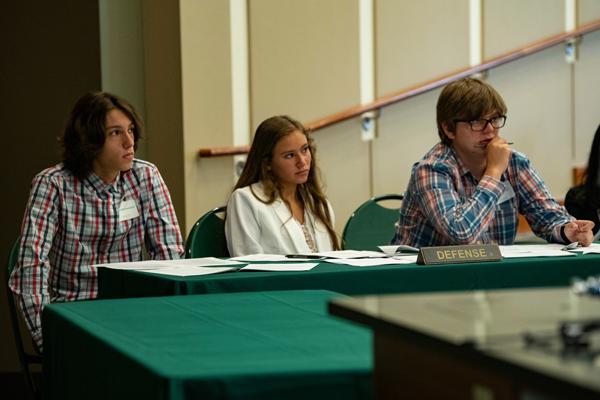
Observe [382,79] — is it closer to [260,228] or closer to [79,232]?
[260,228]

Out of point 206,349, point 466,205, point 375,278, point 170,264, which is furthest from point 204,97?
point 206,349

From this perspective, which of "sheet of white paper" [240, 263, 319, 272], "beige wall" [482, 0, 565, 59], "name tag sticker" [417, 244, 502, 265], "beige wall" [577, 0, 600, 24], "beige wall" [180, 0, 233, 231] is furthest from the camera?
"beige wall" [577, 0, 600, 24]

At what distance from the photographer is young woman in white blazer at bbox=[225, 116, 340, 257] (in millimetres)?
3500

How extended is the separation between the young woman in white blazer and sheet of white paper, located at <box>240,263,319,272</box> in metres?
0.81

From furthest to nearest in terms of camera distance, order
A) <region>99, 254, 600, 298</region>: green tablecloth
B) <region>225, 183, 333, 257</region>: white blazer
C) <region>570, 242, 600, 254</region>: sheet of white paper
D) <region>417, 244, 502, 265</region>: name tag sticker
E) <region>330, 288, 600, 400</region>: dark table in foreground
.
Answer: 1. <region>225, 183, 333, 257</region>: white blazer
2. <region>570, 242, 600, 254</region>: sheet of white paper
3. <region>417, 244, 502, 265</region>: name tag sticker
4. <region>99, 254, 600, 298</region>: green tablecloth
5. <region>330, 288, 600, 400</region>: dark table in foreground

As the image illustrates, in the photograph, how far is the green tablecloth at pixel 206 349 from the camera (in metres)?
1.15

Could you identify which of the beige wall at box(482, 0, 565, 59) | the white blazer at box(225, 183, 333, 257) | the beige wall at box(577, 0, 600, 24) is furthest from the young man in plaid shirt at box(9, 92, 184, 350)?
the beige wall at box(577, 0, 600, 24)

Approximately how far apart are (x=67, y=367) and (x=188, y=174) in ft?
10.1

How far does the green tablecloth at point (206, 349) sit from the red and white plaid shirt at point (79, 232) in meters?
1.11

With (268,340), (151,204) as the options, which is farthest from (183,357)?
(151,204)

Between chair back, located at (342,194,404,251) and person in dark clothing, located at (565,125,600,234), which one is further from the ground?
person in dark clothing, located at (565,125,600,234)

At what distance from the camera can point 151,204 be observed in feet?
11.2

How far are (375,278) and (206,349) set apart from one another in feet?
3.99

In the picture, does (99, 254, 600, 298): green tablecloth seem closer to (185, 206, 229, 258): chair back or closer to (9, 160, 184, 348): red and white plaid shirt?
(9, 160, 184, 348): red and white plaid shirt
